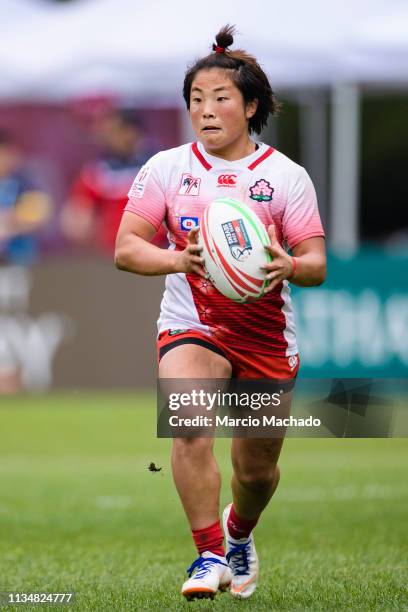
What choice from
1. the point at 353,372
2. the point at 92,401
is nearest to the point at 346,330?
the point at 353,372

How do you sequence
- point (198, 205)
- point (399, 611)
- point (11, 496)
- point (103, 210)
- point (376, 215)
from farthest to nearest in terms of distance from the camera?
point (376, 215) → point (103, 210) → point (11, 496) → point (198, 205) → point (399, 611)

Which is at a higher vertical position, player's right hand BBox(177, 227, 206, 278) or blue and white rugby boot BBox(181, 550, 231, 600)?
player's right hand BBox(177, 227, 206, 278)

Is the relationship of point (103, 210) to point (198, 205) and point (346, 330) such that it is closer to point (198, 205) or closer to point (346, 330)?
point (346, 330)

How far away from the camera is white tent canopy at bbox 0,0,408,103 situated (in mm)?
16031

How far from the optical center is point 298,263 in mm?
5375

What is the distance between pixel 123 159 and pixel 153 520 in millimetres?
9113

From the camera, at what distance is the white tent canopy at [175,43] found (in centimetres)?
1603

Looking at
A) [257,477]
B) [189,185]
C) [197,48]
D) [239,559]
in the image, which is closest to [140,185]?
[189,185]

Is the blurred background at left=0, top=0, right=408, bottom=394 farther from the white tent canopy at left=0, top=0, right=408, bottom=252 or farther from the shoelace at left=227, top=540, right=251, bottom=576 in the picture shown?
the shoelace at left=227, top=540, right=251, bottom=576

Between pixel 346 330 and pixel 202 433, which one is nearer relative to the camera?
pixel 202 433

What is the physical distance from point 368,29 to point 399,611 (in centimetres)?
1169

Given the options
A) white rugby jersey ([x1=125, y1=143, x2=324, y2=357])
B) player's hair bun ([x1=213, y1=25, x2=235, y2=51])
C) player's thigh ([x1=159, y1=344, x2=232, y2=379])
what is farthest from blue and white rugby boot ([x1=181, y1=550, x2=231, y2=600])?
player's hair bun ([x1=213, y1=25, x2=235, y2=51])

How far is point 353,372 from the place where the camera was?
14242mm

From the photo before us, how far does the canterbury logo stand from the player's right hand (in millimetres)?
452
